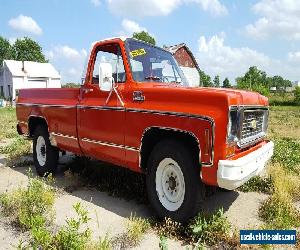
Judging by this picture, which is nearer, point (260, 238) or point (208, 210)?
point (260, 238)

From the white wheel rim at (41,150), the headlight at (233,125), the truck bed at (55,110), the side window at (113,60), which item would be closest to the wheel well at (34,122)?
the truck bed at (55,110)

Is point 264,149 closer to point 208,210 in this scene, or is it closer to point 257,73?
point 208,210

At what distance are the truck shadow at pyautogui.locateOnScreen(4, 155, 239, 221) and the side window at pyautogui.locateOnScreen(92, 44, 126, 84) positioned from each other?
6.19 ft

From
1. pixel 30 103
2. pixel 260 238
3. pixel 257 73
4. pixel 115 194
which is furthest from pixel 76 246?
pixel 257 73

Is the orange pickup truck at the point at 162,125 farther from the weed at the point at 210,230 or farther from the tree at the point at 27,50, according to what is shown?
the tree at the point at 27,50

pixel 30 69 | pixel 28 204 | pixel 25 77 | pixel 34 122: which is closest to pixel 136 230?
pixel 28 204

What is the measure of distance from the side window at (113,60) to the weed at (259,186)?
2858 mm

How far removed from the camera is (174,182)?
482cm

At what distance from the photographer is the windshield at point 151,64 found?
5.48m

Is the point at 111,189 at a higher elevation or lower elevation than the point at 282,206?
lower

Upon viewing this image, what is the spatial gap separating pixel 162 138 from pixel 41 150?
3.73 metres

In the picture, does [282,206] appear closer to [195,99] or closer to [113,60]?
[195,99]

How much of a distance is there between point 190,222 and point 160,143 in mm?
1070

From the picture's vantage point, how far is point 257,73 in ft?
360
